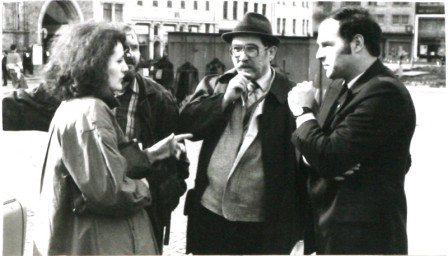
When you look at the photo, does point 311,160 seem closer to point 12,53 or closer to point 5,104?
point 5,104

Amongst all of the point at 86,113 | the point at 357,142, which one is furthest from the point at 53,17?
the point at 357,142

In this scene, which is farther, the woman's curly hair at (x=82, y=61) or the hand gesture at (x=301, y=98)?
the hand gesture at (x=301, y=98)

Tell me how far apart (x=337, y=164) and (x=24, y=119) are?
2.93ft

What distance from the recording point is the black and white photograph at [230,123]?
57.9 inches

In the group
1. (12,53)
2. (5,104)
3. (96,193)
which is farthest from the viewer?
(12,53)

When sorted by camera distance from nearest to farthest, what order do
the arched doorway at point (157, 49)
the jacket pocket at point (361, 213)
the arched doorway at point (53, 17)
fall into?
the jacket pocket at point (361, 213), the arched doorway at point (53, 17), the arched doorway at point (157, 49)

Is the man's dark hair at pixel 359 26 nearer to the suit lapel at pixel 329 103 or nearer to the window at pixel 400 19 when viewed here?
the suit lapel at pixel 329 103

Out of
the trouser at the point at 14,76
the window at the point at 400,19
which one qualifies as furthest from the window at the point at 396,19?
the trouser at the point at 14,76

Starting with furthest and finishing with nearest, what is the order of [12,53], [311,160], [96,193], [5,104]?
[12,53], [5,104], [311,160], [96,193]

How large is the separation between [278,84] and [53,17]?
0.76m

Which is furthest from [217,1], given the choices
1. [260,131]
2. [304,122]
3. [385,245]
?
[385,245]

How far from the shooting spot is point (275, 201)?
183 cm

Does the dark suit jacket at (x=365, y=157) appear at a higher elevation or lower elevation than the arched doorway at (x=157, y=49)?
lower

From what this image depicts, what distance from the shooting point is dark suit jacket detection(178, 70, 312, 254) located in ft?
Answer: 5.95
